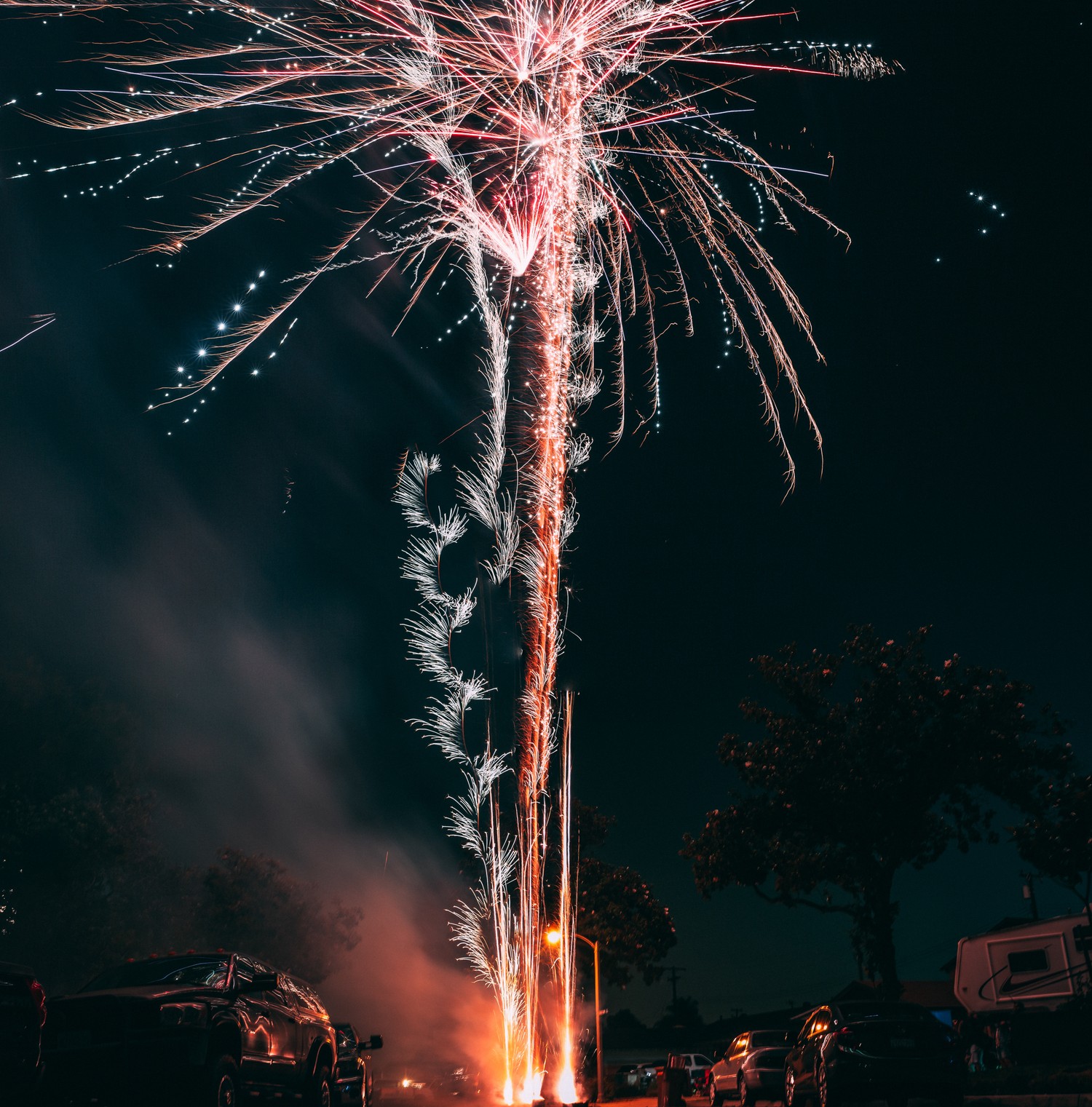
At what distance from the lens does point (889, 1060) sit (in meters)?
10.9

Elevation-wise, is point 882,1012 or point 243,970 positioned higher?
point 243,970

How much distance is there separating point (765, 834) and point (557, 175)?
17.6 m

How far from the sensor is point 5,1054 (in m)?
7.05

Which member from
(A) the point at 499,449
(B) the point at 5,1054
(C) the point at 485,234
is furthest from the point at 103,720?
(B) the point at 5,1054

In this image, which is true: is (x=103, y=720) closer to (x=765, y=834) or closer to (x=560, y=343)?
(x=765, y=834)

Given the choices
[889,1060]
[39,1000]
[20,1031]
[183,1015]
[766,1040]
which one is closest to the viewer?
[20,1031]

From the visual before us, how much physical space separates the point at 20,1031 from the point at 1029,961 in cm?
3307

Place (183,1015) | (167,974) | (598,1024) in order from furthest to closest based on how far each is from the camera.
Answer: (598,1024) → (167,974) → (183,1015)

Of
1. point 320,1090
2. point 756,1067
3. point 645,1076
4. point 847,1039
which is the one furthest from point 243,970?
point 645,1076

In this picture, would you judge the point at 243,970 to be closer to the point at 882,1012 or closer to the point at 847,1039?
the point at 847,1039

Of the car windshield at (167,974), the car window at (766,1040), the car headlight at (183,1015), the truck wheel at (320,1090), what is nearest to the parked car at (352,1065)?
the truck wheel at (320,1090)

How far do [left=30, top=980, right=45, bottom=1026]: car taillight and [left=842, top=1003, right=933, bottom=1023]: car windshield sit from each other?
861 centimetres

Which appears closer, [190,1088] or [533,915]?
[190,1088]

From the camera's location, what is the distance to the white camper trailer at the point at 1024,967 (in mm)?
30219
